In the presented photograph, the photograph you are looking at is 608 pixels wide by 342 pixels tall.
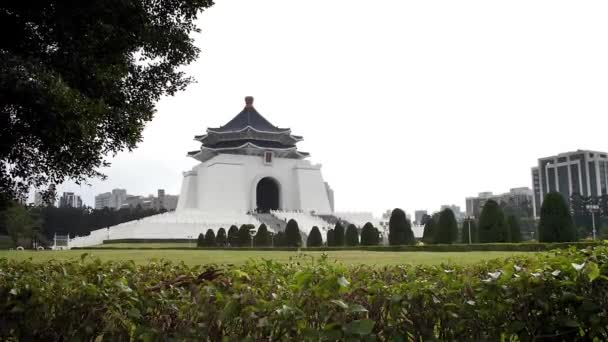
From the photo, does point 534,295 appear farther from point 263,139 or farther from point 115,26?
point 263,139

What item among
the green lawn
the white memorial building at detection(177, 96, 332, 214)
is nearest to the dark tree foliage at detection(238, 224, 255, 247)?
the green lawn

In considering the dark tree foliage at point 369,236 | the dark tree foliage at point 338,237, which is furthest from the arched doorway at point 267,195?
the dark tree foliage at point 369,236

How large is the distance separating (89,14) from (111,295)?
4.01 meters

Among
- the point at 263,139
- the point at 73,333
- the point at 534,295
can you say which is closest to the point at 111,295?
the point at 73,333

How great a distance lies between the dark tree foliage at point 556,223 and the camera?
66.4 ft

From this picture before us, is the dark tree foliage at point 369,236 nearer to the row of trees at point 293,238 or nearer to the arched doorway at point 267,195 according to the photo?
the row of trees at point 293,238

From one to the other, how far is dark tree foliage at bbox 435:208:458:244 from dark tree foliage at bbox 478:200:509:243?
165 centimetres

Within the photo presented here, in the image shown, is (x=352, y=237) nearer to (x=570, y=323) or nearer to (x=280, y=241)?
(x=280, y=241)

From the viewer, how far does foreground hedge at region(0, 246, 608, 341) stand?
231 cm

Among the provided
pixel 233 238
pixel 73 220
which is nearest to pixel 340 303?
pixel 233 238

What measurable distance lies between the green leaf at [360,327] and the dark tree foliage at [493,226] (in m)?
22.2

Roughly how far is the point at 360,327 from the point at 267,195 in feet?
186

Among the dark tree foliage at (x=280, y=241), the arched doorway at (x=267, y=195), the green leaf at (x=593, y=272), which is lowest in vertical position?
the dark tree foliage at (x=280, y=241)

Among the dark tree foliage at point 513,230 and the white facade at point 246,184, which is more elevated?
the white facade at point 246,184
